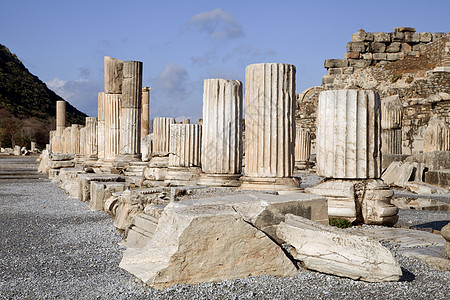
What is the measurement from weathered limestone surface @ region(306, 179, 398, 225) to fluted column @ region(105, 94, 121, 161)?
9.17 m

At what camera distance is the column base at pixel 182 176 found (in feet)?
30.4

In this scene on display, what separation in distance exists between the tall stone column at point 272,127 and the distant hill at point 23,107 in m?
47.6

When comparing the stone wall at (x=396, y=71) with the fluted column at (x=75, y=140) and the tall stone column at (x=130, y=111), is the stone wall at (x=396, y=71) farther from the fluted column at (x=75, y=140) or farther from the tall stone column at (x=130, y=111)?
the tall stone column at (x=130, y=111)

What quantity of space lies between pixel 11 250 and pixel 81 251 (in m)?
0.88

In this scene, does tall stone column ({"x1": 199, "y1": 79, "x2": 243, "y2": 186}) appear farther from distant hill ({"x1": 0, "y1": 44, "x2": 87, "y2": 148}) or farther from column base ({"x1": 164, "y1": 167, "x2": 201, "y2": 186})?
distant hill ({"x1": 0, "y1": 44, "x2": 87, "y2": 148})

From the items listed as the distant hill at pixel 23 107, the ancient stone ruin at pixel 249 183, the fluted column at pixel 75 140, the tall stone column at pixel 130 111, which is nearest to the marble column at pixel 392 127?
the ancient stone ruin at pixel 249 183

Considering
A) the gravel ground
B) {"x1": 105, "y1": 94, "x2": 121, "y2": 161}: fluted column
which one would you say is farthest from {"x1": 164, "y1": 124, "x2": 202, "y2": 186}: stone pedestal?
{"x1": 105, "y1": 94, "x2": 121, "y2": 161}: fluted column

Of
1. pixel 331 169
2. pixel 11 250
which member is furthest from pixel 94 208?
pixel 331 169

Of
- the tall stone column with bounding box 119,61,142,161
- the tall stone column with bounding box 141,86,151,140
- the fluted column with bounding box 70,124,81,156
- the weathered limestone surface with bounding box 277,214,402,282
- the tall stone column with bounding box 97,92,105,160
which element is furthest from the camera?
the fluted column with bounding box 70,124,81,156

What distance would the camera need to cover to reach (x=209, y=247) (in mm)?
3844

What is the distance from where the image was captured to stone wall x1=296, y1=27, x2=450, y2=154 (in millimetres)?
24719

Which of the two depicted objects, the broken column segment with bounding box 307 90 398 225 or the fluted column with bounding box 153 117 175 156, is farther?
the fluted column with bounding box 153 117 175 156

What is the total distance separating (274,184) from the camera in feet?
22.7

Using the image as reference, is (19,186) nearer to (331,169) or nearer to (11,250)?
(11,250)
